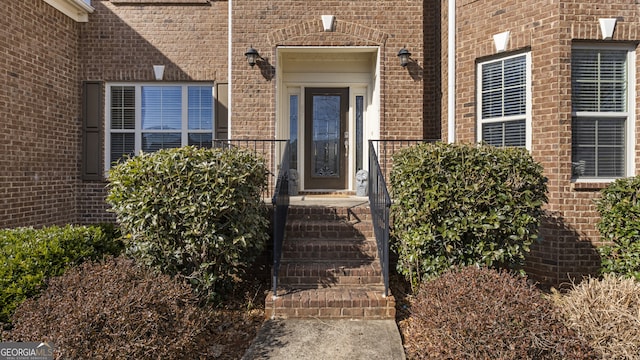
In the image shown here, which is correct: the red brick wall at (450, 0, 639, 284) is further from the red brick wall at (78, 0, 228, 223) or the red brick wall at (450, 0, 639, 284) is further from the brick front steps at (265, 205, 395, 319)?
the red brick wall at (78, 0, 228, 223)

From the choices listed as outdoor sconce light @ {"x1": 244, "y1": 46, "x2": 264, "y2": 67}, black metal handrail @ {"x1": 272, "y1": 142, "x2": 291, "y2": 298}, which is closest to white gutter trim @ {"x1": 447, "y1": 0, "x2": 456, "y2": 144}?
black metal handrail @ {"x1": 272, "y1": 142, "x2": 291, "y2": 298}

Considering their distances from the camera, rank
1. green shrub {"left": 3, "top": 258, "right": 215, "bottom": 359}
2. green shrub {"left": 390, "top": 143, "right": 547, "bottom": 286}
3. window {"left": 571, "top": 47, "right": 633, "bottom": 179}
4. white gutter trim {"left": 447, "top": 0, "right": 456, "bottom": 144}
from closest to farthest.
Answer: green shrub {"left": 3, "top": 258, "right": 215, "bottom": 359} → green shrub {"left": 390, "top": 143, "right": 547, "bottom": 286} → window {"left": 571, "top": 47, "right": 633, "bottom": 179} → white gutter trim {"left": 447, "top": 0, "right": 456, "bottom": 144}

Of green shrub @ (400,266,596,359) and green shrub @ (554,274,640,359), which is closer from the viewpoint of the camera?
green shrub @ (400,266,596,359)

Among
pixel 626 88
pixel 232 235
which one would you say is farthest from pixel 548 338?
pixel 626 88

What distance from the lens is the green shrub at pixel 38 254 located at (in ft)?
9.84

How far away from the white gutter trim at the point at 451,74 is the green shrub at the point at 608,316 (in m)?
3.18

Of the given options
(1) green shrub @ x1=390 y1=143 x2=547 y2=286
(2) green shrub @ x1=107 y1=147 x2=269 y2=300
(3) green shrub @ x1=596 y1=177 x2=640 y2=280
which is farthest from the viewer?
(3) green shrub @ x1=596 y1=177 x2=640 y2=280

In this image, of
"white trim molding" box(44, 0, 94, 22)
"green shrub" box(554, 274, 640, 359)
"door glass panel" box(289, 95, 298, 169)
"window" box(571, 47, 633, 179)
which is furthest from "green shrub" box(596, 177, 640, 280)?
"white trim molding" box(44, 0, 94, 22)

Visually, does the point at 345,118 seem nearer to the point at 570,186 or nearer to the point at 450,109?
the point at 450,109

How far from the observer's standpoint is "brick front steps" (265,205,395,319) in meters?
3.65

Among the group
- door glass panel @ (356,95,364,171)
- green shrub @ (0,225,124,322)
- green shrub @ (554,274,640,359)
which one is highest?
door glass panel @ (356,95,364,171)

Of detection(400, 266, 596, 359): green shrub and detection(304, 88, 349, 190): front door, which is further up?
detection(304, 88, 349, 190): front door

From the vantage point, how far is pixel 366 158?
702 cm

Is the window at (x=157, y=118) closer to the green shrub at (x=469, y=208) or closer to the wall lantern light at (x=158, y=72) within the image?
the wall lantern light at (x=158, y=72)
